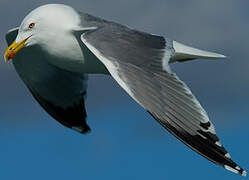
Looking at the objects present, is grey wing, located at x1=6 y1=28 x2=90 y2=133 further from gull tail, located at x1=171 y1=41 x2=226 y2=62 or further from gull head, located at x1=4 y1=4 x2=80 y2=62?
gull tail, located at x1=171 y1=41 x2=226 y2=62

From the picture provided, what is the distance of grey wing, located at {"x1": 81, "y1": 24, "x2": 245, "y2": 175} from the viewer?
7488 mm

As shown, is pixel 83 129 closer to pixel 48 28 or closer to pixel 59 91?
pixel 59 91

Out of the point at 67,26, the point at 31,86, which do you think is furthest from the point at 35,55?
the point at 67,26

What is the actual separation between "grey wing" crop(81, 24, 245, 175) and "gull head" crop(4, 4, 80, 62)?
2.12 feet

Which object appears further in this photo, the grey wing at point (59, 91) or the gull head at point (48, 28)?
the grey wing at point (59, 91)

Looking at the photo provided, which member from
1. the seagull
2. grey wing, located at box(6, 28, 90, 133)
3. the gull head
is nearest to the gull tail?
the seagull

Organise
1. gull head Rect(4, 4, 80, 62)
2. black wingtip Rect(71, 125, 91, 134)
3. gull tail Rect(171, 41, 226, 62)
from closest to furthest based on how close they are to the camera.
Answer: gull head Rect(4, 4, 80, 62), gull tail Rect(171, 41, 226, 62), black wingtip Rect(71, 125, 91, 134)

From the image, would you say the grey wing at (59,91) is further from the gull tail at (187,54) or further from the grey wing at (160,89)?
the grey wing at (160,89)

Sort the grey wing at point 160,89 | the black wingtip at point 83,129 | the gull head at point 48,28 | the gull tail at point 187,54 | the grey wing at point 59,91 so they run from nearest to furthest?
the grey wing at point 160,89 < the gull head at point 48,28 < the gull tail at point 187,54 < the grey wing at point 59,91 < the black wingtip at point 83,129

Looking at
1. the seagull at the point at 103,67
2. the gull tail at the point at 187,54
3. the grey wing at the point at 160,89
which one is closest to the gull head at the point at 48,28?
the seagull at the point at 103,67

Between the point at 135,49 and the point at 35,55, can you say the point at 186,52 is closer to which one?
the point at 135,49

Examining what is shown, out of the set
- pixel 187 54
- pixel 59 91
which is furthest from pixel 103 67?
pixel 59 91

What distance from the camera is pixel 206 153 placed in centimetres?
745

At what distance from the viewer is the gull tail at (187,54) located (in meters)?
9.68
